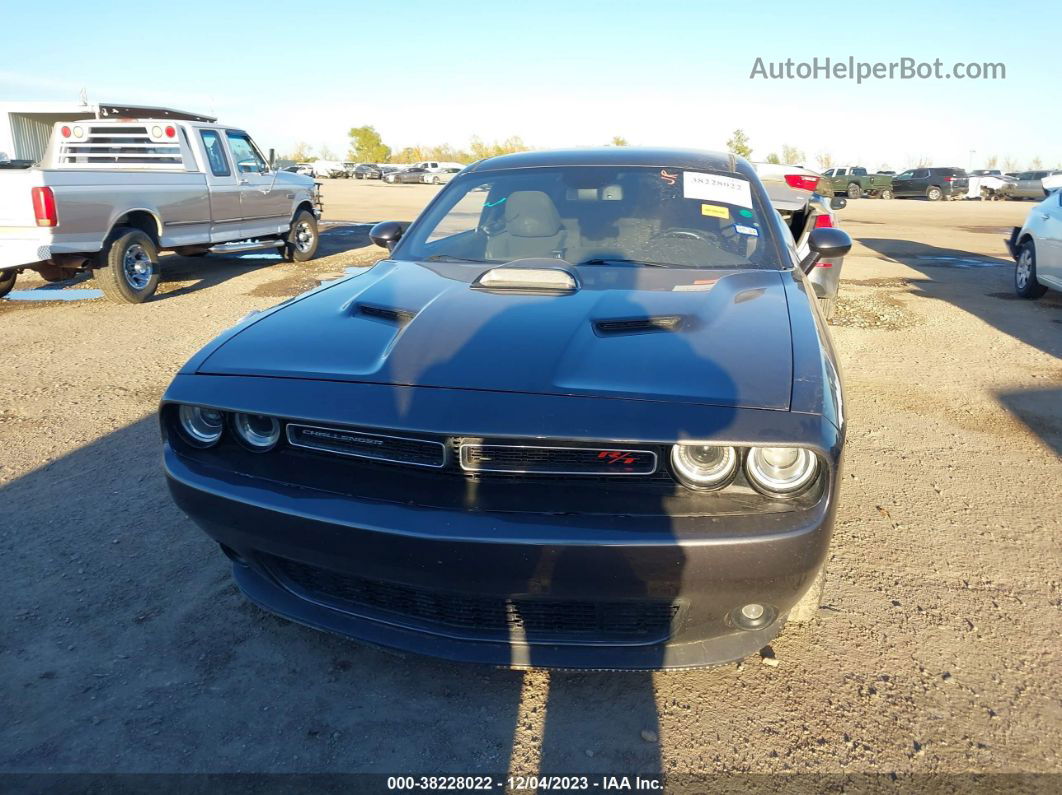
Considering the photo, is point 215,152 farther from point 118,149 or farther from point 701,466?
point 701,466

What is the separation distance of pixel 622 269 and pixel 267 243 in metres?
8.86

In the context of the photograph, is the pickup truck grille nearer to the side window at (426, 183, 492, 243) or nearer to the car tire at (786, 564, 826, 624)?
the side window at (426, 183, 492, 243)

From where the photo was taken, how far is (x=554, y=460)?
6.48 ft

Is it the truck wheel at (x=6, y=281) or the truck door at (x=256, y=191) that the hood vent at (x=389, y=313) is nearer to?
the truck wheel at (x=6, y=281)

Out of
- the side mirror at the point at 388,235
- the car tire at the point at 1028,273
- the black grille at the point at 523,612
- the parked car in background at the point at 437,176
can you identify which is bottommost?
the black grille at the point at 523,612

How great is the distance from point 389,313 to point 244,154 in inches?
351

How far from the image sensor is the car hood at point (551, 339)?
2.01 meters

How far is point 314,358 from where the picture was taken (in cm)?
224

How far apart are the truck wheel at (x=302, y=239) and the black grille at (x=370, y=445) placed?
9728 millimetres

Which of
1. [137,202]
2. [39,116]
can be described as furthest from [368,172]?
[137,202]

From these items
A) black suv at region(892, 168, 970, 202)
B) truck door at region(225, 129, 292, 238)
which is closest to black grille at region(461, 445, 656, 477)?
truck door at region(225, 129, 292, 238)

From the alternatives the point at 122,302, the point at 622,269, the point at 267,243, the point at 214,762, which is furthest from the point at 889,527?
the point at 267,243

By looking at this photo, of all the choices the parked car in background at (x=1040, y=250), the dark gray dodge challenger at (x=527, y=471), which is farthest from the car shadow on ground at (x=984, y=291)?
the dark gray dodge challenger at (x=527, y=471)

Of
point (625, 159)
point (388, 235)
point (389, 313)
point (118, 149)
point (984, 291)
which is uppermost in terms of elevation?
point (118, 149)
